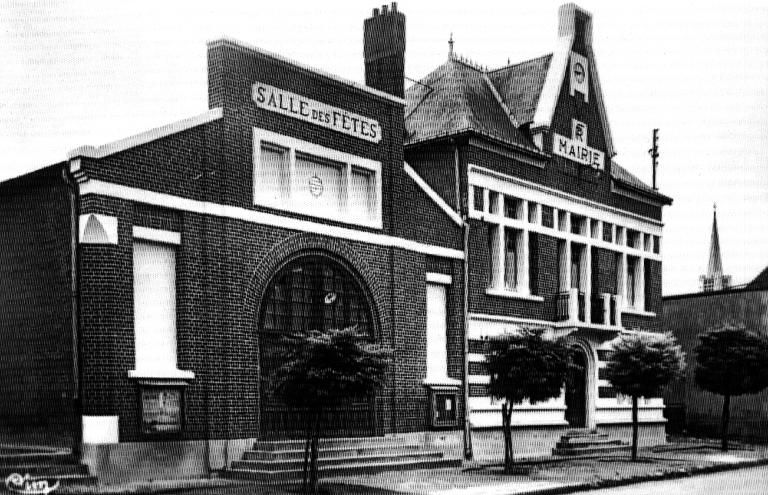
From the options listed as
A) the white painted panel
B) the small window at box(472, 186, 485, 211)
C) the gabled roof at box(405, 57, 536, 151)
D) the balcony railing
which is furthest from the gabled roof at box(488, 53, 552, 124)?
the white painted panel

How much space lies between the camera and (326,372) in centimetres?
1716

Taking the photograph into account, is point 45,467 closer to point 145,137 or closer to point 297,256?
point 145,137

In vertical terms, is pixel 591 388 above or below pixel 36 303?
below

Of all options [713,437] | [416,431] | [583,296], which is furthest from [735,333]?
[416,431]

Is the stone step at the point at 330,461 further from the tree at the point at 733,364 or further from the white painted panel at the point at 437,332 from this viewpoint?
the tree at the point at 733,364

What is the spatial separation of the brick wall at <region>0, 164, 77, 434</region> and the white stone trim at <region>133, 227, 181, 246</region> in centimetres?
130

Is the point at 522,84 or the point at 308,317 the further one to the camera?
the point at 522,84

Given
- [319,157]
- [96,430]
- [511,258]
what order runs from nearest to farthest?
[96,430], [319,157], [511,258]

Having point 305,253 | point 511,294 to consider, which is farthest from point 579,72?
point 305,253

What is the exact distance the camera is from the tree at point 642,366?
26953 millimetres

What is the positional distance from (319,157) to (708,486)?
37.8 ft

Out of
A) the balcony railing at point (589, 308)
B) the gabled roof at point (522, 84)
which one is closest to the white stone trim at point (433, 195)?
the gabled roof at point (522, 84)

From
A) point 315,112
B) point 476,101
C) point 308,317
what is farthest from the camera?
point 476,101

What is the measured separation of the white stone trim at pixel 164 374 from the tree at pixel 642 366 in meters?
13.5
